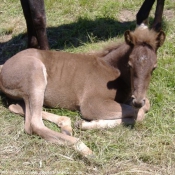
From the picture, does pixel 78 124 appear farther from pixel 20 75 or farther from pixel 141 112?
pixel 20 75

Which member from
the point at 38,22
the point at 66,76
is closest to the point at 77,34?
the point at 38,22

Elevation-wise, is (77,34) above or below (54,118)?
above

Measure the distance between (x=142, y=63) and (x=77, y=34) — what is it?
2837 mm

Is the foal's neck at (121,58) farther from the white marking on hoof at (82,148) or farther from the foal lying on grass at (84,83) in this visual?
the white marking on hoof at (82,148)

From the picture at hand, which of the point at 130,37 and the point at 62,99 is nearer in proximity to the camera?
the point at 130,37

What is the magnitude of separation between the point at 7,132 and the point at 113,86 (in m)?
1.29

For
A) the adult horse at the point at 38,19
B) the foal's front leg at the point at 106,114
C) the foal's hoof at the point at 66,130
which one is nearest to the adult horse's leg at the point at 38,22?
the adult horse at the point at 38,19

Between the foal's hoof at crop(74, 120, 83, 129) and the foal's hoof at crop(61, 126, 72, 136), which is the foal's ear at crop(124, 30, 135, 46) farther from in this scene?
the foal's hoof at crop(61, 126, 72, 136)

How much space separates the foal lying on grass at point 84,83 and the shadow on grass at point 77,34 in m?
1.49

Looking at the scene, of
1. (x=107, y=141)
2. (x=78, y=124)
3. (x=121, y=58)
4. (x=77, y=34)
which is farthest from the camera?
(x=77, y=34)

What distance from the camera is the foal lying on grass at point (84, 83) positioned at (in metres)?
3.86

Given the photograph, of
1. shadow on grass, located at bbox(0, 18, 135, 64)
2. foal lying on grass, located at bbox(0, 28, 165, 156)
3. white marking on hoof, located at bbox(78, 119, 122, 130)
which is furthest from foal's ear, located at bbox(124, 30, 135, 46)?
shadow on grass, located at bbox(0, 18, 135, 64)

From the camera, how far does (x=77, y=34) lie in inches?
252

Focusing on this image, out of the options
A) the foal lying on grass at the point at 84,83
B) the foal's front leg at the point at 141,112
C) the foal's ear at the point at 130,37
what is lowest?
the foal's front leg at the point at 141,112
